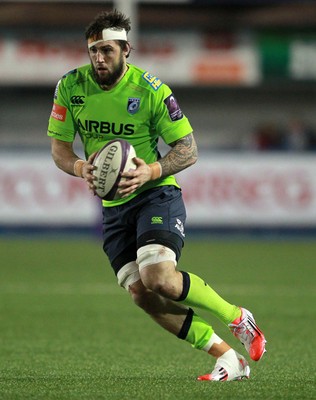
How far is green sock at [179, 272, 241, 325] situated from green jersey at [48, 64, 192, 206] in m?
0.67

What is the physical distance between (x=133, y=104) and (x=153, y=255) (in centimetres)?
95

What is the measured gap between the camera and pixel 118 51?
6.70m

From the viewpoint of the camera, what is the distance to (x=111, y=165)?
6.38m

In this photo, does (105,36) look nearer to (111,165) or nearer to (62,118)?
(62,118)

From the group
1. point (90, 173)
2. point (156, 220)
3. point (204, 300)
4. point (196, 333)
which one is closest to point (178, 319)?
point (196, 333)

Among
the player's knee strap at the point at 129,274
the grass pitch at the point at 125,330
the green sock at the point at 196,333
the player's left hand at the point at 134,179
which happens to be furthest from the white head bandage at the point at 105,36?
the grass pitch at the point at 125,330

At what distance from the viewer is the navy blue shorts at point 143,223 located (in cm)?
668

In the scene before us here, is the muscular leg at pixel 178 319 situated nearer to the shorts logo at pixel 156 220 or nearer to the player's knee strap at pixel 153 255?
the player's knee strap at pixel 153 255

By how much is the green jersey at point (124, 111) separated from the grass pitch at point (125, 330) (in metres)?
1.23

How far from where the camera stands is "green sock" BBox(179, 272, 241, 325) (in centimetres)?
661

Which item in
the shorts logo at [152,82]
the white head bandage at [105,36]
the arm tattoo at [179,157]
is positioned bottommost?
the arm tattoo at [179,157]

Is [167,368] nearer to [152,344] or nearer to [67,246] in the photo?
[152,344]

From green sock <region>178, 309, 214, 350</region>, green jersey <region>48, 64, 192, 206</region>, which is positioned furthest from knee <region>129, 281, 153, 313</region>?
green jersey <region>48, 64, 192, 206</region>

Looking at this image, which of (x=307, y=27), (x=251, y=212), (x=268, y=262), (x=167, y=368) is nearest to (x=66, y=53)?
(x=307, y=27)
